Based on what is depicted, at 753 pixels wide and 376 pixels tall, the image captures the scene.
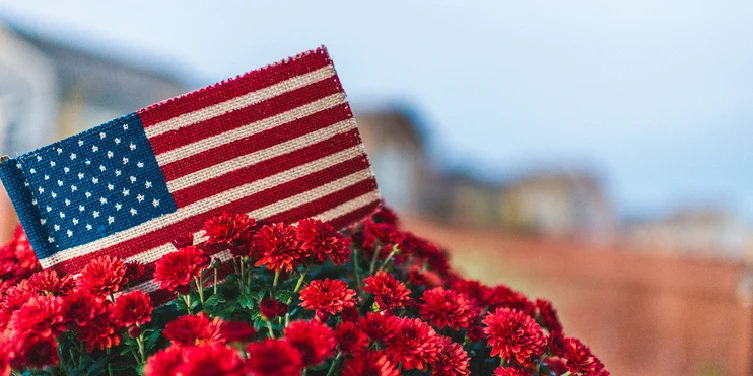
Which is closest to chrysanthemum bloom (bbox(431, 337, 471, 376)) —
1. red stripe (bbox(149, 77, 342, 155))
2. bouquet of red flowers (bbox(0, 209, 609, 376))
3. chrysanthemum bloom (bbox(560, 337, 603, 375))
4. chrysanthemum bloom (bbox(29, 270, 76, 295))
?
bouquet of red flowers (bbox(0, 209, 609, 376))

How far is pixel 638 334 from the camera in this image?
7004mm

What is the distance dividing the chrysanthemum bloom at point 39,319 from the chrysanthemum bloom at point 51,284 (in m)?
0.17

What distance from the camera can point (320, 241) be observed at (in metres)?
1.29

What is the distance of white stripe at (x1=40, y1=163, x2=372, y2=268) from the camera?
1462 millimetres

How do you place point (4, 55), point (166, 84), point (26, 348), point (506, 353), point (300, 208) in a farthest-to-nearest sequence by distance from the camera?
point (166, 84) → point (4, 55) → point (300, 208) → point (506, 353) → point (26, 348)

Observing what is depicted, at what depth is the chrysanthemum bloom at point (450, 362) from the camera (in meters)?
1.19

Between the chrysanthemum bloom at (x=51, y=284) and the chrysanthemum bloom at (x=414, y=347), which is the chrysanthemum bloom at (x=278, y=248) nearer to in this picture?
the chrysanthemum bloom at (x=414, y=347)

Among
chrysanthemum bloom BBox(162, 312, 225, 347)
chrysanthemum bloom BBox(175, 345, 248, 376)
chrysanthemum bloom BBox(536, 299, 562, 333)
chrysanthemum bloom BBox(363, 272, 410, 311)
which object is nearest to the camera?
chrysanthemum bloom BBox(175, 345, 248, 376)

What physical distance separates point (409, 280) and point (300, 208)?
1.14 feet

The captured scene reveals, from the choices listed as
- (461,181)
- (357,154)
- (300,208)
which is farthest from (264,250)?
(461,181)

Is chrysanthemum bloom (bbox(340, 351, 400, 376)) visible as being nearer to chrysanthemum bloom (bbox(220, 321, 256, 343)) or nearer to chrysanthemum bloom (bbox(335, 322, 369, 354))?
chrysanthemum bloom (bbox(335, 322, 369, 354))

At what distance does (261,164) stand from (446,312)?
57 cm

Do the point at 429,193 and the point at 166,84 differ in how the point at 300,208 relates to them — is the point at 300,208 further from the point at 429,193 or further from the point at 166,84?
the point at 429,193

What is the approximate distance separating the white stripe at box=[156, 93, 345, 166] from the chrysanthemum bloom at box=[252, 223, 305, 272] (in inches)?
11.3
